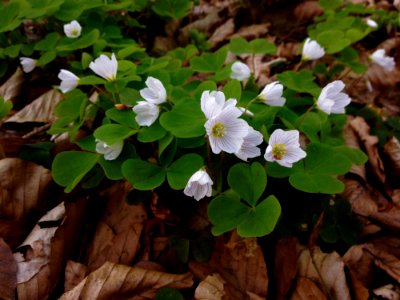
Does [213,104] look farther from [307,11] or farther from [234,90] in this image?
[307,11]

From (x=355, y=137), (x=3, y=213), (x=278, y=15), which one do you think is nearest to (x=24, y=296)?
(x=3, y=213)

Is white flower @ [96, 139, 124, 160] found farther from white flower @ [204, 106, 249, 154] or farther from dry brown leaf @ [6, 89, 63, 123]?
dry brown leaf @ [6, 89, 63, 123]

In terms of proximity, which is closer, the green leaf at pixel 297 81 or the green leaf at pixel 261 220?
the green leaf at pixel 261 220

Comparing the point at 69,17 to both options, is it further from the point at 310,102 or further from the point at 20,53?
the point at 310,102

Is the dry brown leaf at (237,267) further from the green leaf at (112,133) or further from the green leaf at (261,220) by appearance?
the green leaf at (112,133)

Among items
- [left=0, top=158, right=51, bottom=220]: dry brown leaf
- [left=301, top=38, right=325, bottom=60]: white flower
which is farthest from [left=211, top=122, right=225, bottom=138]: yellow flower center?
[left=301, top=38, right=325, bottom=60]: white flower

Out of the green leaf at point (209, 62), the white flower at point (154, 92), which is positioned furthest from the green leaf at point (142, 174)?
the green leaf at point (209, 62)
